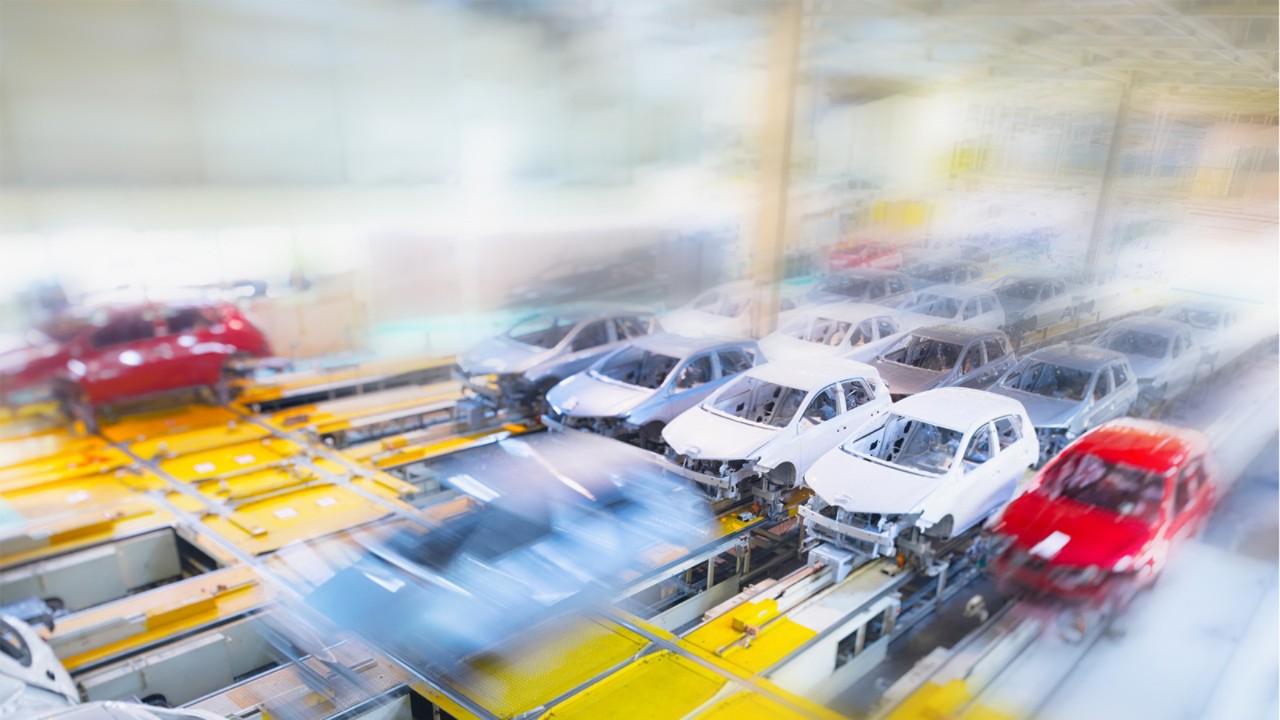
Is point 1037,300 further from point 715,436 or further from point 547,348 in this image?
point 547,348

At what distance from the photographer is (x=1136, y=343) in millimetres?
1398

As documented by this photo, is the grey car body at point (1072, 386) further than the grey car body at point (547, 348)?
No

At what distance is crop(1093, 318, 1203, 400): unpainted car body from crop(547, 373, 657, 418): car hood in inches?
42.6

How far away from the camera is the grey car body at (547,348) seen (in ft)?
7.94

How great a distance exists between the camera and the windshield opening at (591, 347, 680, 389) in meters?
2.06

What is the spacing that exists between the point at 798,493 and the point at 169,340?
4.18m

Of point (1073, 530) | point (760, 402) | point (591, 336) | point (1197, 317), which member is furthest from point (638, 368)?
point (1197, 317)

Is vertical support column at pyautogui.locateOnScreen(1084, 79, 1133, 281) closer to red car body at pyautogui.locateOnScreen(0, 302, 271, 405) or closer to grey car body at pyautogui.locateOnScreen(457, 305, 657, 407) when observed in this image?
grey car body at pyautogui.locateOnScreen(457, 305, 657, 407)

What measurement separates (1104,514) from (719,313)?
102 centimetres

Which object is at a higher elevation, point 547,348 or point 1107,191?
point 1107,191

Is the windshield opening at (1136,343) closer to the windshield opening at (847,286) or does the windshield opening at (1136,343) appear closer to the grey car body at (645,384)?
the windshield opening at (847,286)

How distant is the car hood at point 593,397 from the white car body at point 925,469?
660mm

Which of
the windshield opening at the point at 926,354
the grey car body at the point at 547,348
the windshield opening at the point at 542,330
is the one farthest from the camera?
the windshield opening at the point at 542,330

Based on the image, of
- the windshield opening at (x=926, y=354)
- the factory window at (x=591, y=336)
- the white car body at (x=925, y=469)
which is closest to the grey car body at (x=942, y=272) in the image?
the windshield opening at (x=926, y=354)
